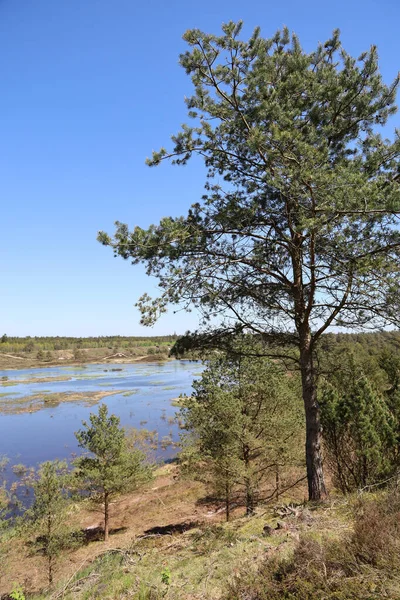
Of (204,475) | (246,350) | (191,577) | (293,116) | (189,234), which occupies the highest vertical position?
(293,116)

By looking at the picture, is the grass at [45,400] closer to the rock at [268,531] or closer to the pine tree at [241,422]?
the pine tree at [241,422]

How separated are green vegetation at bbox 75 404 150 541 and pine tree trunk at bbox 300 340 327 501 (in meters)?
13.1

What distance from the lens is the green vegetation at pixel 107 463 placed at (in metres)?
17.8

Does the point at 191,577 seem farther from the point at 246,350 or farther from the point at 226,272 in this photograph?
the point at 226,272

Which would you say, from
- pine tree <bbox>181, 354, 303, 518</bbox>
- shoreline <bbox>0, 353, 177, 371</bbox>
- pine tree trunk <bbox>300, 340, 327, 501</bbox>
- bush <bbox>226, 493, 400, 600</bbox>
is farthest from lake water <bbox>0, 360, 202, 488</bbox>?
shoreline <bbox>0, 353, 177, 371</bbox>

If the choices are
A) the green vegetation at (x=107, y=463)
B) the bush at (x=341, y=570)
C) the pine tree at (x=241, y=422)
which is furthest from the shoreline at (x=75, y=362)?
the bush at (x=341, y=570)

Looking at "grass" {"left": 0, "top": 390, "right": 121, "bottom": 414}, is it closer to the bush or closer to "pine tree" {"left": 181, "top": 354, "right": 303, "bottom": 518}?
"pine tree" {"left": 181, "top": 354, "right": 303, "bottom": 518}

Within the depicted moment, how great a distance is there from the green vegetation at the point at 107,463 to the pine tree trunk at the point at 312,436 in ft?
42.9

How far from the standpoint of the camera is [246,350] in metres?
8.66

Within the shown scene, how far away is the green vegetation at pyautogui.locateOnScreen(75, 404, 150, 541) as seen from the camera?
1775cm

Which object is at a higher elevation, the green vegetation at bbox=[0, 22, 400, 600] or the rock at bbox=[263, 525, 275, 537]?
the green vegetation at bbox=[0, 22, 400, 600]

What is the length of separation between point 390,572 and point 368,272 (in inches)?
181

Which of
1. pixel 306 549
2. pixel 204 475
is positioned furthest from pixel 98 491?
pixel 306 549

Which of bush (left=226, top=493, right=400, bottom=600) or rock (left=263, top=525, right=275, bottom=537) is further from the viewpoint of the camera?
rock (left=263, top=525, right=275, bottom=537)
